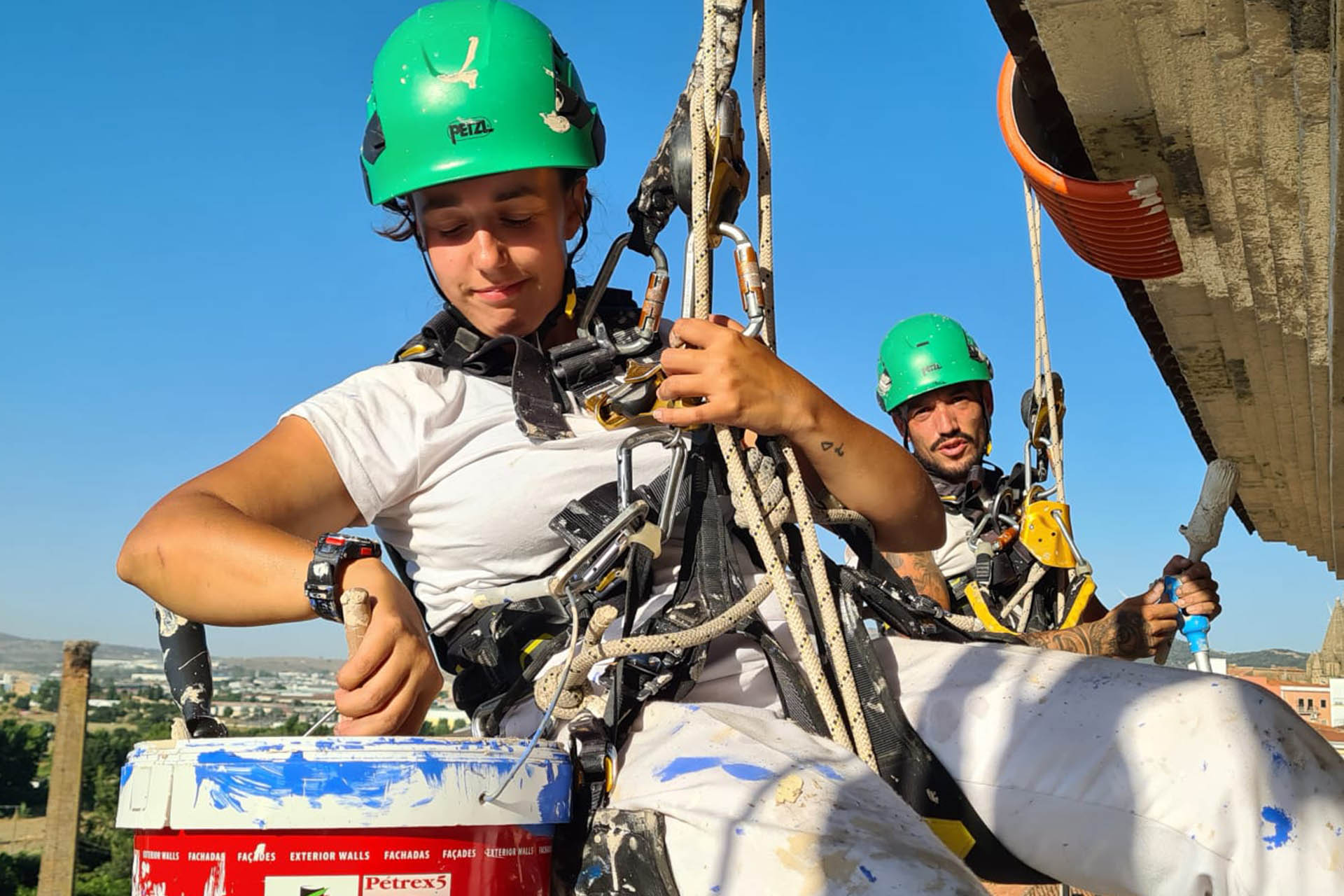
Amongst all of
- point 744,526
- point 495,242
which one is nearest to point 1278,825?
point 744,526

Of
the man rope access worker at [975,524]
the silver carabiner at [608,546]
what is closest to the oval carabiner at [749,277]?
the silver carabiner at [608,546]

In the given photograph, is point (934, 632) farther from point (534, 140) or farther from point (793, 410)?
point (534, 140)

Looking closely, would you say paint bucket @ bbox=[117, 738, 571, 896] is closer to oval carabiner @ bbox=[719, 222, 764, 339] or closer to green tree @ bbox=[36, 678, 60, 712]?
oval carabiner @ bbox=[719, 222, 764, 339]

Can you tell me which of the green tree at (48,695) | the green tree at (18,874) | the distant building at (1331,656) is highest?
the distant building at (1331,656)

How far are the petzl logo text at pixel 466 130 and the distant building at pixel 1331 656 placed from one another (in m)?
62.8

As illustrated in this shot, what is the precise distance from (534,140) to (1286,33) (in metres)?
1.88

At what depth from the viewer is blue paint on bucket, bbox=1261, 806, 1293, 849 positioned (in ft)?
5.28

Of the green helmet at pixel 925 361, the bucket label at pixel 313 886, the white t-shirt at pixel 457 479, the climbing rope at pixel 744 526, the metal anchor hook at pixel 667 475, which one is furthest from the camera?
the green helmet at pixel 925 361

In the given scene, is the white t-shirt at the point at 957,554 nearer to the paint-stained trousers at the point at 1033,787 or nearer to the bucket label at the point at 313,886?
the paint-stained trousers at the point at 1033,787

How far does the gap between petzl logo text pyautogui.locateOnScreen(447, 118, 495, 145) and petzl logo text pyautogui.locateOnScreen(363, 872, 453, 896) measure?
1475mm

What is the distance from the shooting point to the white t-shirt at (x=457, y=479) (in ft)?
7.36

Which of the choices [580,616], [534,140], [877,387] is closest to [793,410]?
[580,616]

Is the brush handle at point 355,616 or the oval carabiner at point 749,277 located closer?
the brush handle at point 355,616

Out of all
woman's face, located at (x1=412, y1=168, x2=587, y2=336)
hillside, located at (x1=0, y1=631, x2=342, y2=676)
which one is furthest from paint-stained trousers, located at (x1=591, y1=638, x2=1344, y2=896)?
hillside, located at (x1=0, y1=631, x2=342, y2=676)
